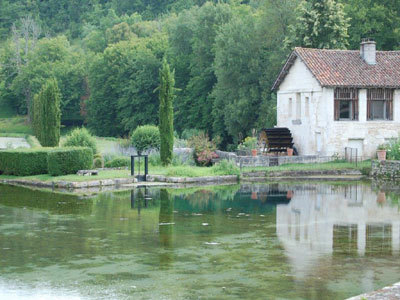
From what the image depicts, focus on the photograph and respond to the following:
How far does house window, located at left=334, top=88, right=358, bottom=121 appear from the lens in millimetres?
43188

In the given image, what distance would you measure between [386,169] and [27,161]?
17532 millimetres

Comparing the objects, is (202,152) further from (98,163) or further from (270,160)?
(98,163)

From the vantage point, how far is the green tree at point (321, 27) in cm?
5181

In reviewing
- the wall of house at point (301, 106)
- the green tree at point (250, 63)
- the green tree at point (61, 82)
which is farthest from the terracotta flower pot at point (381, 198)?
the green tree at point (61, 82)

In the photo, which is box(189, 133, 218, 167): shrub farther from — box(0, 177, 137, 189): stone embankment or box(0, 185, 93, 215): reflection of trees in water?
box(0, 185, 93, 215): reflection of trees in water

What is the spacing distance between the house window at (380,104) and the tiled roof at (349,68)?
27.0 inches

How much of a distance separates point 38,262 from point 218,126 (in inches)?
1869

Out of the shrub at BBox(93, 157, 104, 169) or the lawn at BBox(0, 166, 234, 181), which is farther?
the shrub at BBox(93, 157, 104, 169)

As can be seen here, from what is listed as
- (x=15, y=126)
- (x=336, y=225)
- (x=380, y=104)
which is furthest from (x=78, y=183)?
(x=15, y=126)

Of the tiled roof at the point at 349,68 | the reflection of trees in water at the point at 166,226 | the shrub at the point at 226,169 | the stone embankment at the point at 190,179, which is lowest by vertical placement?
the reflection of trees in water at the point at 166,226

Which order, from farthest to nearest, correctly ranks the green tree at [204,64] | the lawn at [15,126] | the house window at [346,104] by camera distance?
the lawn at [15,126] < the green tree at [204,64] < the house window at [346,104]

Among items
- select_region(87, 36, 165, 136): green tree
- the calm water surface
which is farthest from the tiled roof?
select_region(87, 36, 165, 136): green tree

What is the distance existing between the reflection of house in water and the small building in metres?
12.0

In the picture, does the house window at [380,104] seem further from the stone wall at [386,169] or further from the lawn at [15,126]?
the lawn at [15,126]
